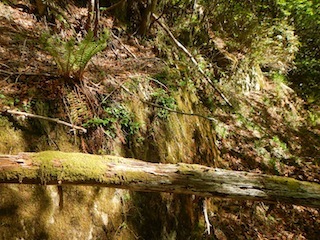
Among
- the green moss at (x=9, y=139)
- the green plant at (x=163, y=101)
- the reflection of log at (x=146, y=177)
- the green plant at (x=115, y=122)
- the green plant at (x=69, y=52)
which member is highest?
the green plant at (x=69, y=52)

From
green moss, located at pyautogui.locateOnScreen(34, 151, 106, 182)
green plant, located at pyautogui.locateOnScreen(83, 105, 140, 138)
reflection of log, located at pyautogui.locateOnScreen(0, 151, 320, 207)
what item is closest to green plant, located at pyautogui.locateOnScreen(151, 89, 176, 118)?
green plant, located at pyautogui.locateOnScreen(83, 105, 140, 138)

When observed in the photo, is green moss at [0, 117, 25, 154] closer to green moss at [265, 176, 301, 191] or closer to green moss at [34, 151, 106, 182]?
green moss at [34, 151, 106, 182]

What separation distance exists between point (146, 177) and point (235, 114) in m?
5.32

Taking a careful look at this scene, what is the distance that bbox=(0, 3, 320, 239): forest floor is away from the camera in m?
3.06

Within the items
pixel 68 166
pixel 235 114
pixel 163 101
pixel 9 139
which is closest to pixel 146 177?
pixel 68 166

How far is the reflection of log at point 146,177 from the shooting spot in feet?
6.02

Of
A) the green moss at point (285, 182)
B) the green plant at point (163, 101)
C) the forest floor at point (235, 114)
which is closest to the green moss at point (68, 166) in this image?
the forest floor at point (235, 114)

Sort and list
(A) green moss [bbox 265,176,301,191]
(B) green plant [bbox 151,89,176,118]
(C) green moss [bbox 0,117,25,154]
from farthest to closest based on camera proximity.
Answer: (B) green plant [bbox 151,89,176,118], (C) green moss [bbox 0,117,25,154], (A) green moss [bbox 265,176,301,191]

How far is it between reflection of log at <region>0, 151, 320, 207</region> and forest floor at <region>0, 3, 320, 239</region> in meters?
0.25

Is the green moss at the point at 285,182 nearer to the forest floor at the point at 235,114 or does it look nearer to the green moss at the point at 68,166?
the forest floor at the point at 235,114

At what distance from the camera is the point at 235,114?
6.89 m

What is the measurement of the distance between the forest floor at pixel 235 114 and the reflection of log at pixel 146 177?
9.8 inches

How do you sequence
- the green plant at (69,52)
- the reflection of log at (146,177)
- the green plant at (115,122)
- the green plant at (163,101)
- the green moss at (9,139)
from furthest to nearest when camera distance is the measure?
the green plant at (163,101)
the green plant at (115,122)
the green plant at (69,52)
the green moss at (9,139)
the reflection of log at (146,177)

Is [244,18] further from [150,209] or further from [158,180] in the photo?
[158,180]
